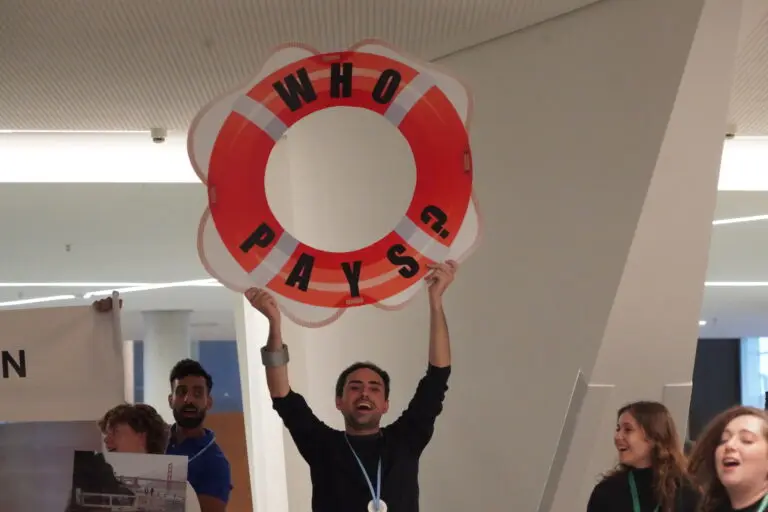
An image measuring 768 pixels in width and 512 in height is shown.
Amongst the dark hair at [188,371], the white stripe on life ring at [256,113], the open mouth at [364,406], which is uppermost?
Answer: the white stripe on life ring at [256,113]

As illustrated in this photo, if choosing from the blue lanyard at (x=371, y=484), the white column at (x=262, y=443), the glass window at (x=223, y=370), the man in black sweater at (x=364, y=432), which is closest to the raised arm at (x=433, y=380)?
the man in black sweater at (x=364, y=432)

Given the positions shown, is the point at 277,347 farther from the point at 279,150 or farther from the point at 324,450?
the point at 279,150

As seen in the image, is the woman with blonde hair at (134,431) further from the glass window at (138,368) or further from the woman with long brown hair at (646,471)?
the glass window at (138,368)

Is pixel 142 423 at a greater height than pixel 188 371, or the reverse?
pixel 188 371

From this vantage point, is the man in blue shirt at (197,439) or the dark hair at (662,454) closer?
the dark hair at (662,454)

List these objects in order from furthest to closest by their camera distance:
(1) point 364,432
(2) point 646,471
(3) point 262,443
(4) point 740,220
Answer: (4) point 740,220 < (3) point 262,443 < (2) point 646,471 < (1) point 364,432

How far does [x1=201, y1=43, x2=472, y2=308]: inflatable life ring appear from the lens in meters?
2.52

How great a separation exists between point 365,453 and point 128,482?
568 millimetres

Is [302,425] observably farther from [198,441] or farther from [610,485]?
[610,485]

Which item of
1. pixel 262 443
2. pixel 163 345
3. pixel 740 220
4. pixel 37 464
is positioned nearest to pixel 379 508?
pixel 37 464

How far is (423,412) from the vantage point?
8.16 feet

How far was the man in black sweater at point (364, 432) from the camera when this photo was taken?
7.86ft

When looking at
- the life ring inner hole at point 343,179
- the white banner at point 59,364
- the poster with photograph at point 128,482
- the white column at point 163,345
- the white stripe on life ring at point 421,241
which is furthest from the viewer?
the white column at point 163,345

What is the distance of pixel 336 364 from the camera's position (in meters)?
3.91
